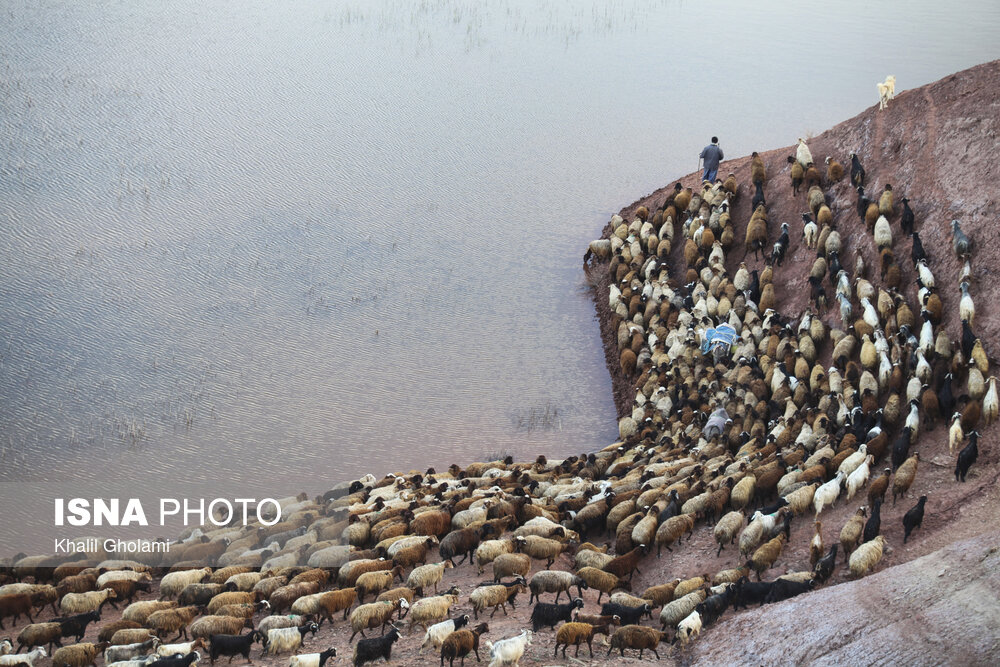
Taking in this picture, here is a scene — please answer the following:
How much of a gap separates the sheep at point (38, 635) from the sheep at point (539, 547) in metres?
5.01

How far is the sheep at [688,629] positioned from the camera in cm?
961

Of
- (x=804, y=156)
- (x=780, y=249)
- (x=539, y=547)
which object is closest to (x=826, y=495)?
(x=539, y=547)

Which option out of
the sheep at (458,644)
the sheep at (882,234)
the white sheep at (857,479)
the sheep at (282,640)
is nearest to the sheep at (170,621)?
the sheep at (282,640)

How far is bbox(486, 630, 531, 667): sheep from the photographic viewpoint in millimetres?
8977

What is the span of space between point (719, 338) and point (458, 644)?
904cm

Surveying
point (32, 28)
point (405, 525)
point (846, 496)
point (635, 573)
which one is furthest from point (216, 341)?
point (32, 28)

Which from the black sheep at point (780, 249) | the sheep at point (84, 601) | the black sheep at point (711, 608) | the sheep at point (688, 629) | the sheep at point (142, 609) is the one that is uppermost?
the black sheep at point (780, 249)

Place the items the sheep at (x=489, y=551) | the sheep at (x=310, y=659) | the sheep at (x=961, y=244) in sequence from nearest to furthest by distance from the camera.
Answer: the sheep at (x=310, y=659) < the sheep at (x=489, y=551) < the sheep at (x=961, y=244)

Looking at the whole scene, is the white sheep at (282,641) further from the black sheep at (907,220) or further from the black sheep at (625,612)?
the black sheep at (907,220)

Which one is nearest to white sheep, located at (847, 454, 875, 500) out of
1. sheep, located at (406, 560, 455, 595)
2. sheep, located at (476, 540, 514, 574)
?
sheep, located at (476, 540, 514, 574)

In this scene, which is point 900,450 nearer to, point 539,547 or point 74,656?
point 539,547

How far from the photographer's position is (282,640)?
962 centimetres

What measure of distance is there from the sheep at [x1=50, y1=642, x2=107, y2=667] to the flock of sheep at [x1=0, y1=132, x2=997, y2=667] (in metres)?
0.03

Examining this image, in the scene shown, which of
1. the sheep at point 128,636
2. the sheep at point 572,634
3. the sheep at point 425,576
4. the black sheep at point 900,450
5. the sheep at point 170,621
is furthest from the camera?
the black sheep at point 900,450
